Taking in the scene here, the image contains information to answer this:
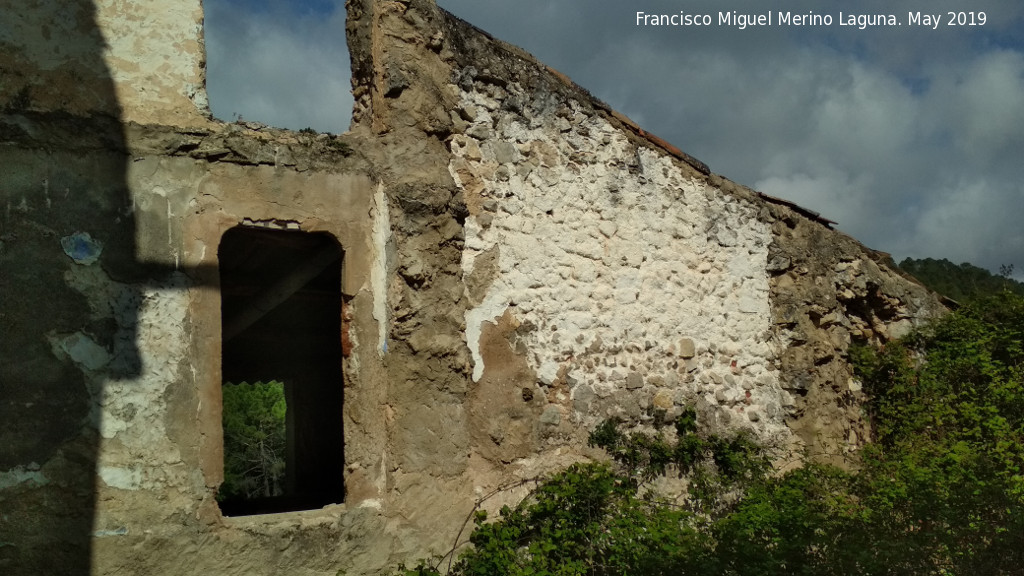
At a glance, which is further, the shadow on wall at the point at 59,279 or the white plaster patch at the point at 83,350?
the white plaster patch at the point at 83,350

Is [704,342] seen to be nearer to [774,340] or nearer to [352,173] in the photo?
[774,340]

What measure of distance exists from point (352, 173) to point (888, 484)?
4814mm

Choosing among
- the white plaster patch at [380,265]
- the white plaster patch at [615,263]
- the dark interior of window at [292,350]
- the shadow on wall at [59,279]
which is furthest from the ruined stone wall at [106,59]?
the dark interior of window at [292,350]

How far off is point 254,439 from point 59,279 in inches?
654

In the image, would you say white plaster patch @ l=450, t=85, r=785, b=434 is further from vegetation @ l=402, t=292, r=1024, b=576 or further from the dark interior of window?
the dark interior of window

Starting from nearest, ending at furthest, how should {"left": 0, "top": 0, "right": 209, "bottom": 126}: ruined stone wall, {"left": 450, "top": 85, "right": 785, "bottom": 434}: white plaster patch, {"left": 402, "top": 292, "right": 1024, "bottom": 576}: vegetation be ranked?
{"left": 0, "top": 0, "right": 209, "bottom": 126}: ruined stone wall < {"left": 402, "top": 292, "right": 1024, "bottom": 576}: vegetation < {"left": 450, "top": 85, "right": 785, "bottom": 434}: white plaster patch

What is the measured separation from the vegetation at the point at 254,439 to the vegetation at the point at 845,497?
1393 centimetres

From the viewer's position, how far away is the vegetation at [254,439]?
19172 millimetres

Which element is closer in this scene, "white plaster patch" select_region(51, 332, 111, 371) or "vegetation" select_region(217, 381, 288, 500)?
"white plaster patch" select_region(51, 332, 111, 371)

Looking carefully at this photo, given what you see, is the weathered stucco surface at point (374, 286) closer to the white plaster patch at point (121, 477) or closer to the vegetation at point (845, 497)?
the white plaster patch at point (121, 477)

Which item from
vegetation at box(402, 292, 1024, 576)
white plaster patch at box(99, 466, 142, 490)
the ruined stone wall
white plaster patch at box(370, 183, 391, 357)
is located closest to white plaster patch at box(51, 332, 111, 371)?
white plaster patch at box(99, 466, 142, 490)

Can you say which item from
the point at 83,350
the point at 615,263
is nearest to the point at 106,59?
the point at 83,350

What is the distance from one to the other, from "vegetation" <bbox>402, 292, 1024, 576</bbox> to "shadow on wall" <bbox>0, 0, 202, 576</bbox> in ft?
6.33

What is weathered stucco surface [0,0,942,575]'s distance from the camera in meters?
4.25
